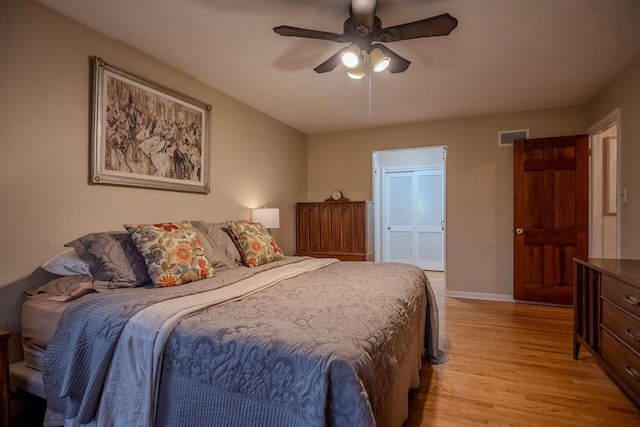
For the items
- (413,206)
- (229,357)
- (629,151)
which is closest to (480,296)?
(629,151)

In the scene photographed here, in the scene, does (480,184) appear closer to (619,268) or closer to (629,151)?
(629,151)

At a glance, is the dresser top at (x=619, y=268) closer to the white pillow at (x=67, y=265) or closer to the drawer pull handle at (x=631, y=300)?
the drawer pull handle at (x=631, y=300)

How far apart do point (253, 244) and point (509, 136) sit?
358 centimetres

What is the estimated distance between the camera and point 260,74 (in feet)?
9.80

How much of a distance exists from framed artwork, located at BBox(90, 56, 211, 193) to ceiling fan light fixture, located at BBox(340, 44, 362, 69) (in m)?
1.56

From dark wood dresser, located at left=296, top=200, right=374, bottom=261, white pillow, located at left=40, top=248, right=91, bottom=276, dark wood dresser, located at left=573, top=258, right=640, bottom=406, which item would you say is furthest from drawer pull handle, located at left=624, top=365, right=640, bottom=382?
white pillow, located at left=40, top=248, right=91, bottom=276

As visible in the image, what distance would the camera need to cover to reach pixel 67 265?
1.88 metres

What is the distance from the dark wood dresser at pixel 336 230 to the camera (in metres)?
4.42

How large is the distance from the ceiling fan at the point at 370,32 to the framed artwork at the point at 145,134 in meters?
1.27

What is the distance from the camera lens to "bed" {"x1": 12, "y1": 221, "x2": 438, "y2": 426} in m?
1.06

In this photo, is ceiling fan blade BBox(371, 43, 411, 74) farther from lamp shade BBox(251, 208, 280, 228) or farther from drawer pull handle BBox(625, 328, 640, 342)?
drawer pull handle BBox(625, 328, 640, 342)

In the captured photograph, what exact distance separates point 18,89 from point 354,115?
332cm

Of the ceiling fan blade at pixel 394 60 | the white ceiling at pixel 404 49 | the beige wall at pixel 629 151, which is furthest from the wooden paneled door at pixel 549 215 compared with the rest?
the ceiling fan blade at pixel 394 60

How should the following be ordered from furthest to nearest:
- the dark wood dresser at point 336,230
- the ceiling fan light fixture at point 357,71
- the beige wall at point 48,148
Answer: the dark wood dresser at point 336,230, the ceiling fan light fixture at point 357,71, the beige wall at point 48,148
